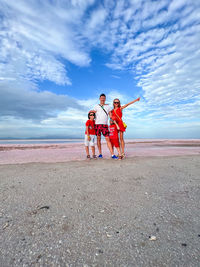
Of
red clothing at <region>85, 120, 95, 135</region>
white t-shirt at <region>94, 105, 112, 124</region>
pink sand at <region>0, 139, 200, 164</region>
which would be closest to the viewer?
pink sand at <region>0, 139, 200, 164</region>

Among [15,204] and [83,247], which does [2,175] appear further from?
[83,247]

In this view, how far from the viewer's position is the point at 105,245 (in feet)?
3.97

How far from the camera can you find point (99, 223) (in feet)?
4.93

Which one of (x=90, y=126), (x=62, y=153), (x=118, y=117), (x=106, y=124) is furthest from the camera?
(x=62, y=153)

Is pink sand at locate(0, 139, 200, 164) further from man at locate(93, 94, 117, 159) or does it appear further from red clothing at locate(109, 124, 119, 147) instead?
man at locate(93, 94, 117, 159)

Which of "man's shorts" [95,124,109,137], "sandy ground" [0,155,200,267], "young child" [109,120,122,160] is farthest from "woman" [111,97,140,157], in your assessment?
"sandy ground" [0,155,200,267]

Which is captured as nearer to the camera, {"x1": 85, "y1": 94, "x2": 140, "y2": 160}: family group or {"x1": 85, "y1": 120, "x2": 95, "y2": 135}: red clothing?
{"x1": 85, "y1": 94, "x2": 140, "y2": 160}: family group

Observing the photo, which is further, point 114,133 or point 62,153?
point 62,153

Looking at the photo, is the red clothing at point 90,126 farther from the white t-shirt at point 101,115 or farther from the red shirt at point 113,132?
the red shirt at point 113,132

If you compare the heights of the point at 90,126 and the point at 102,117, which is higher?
the point at 102,117

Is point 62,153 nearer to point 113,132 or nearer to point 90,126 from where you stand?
point 90,126

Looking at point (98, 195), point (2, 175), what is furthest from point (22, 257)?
point (2, 175)

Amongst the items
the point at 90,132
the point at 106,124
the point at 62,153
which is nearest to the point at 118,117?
the point at 106,124

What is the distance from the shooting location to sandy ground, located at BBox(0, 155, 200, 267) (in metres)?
1.10
